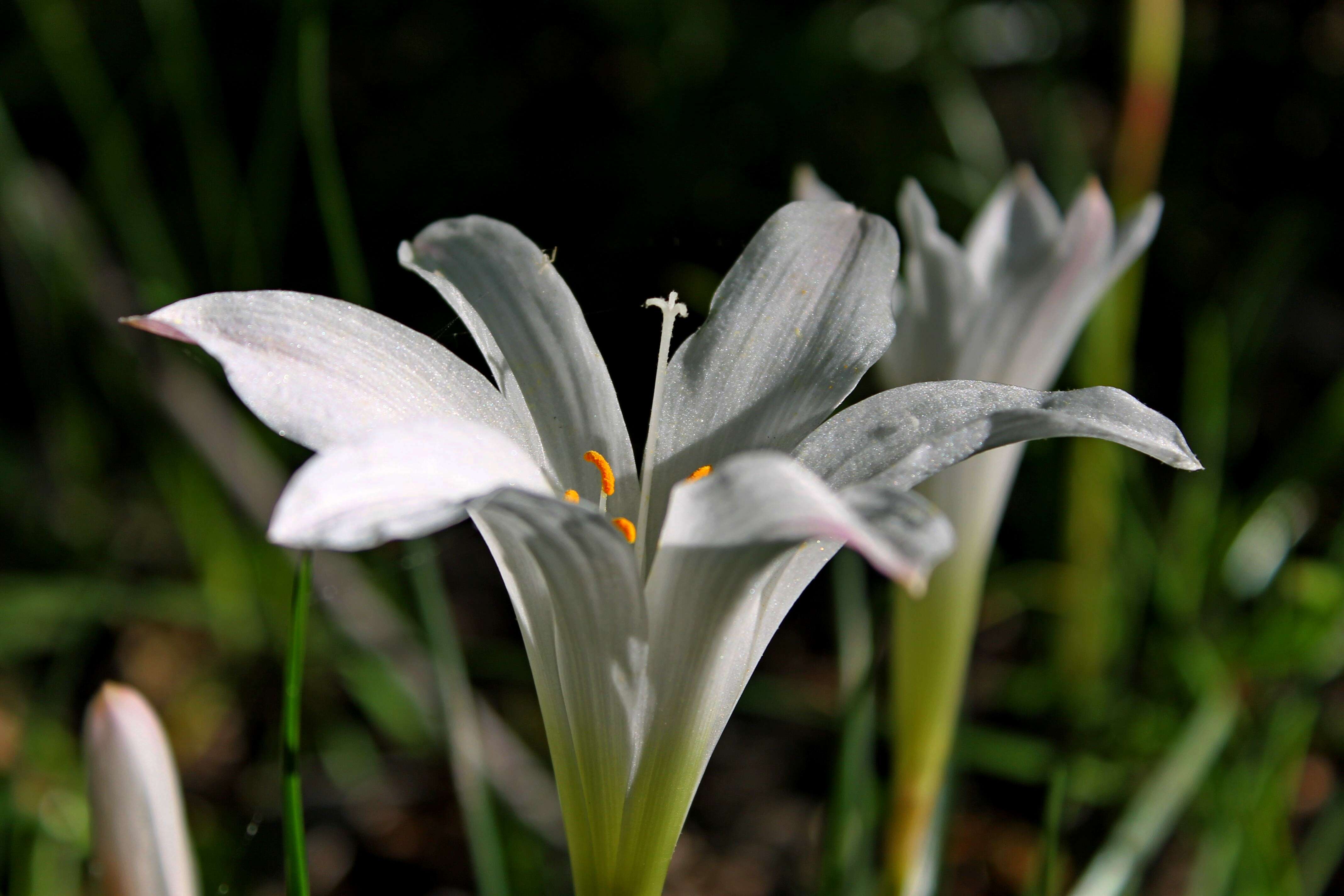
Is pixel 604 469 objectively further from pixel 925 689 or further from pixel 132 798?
pixel 925 689

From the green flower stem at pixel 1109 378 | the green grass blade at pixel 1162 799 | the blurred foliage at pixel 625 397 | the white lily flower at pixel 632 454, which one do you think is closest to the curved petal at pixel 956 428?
the white lily flower at pixel 632 454

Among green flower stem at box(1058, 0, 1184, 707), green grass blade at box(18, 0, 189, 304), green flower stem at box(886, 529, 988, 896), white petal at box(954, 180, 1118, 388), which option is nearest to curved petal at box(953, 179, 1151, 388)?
white petal at box(954, 180, 1118, 388)

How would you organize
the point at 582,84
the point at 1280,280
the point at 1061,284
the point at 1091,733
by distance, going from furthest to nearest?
the point at 582,84 < the point at 1280,280 < the point at 1091,733 < the point at 1061,284

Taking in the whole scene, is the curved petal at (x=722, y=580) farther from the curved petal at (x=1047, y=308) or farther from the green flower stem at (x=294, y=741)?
the curved petal at (x=1047, y=308)

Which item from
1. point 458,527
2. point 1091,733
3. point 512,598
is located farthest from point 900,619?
point 458,527

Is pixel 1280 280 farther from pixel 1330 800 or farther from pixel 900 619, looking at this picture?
pixel 900 619

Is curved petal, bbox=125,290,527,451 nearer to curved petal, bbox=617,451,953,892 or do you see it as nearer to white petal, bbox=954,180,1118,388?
curved petal, bbox=617,451,953,892

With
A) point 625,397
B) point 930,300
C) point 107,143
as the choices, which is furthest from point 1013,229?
point 107,143
